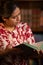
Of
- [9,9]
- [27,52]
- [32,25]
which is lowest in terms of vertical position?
[32,25]

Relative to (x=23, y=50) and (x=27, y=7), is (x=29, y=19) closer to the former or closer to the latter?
(x=27, y=7)

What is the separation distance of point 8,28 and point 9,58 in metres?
0.23

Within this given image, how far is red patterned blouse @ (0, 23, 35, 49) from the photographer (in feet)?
5.58

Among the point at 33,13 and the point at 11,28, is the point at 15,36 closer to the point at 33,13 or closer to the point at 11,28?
the point at 11,28

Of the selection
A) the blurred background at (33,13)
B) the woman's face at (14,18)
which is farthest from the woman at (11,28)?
the blurred background at (33,13)

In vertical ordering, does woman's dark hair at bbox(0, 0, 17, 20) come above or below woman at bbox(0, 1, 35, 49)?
above

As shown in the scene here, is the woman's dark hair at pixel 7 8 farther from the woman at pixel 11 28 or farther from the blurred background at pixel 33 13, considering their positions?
the blurred background at pixel 33 13

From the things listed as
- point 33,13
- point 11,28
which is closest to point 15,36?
point 11,28

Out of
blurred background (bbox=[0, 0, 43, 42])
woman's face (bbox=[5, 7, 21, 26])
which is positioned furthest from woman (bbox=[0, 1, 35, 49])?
blurred background (bbox=[0, 0, 43, 42])

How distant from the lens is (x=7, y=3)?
170 centimetres

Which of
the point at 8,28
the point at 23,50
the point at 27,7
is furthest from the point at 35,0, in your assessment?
the point at 23,50

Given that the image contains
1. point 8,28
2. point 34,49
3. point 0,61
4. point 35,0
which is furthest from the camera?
point 35,0

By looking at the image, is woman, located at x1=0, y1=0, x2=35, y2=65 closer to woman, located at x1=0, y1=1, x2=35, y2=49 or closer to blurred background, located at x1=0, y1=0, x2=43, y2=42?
woman, located at x1=0, y1=1, x2=35, y2=49

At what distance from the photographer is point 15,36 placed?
1.76 m
